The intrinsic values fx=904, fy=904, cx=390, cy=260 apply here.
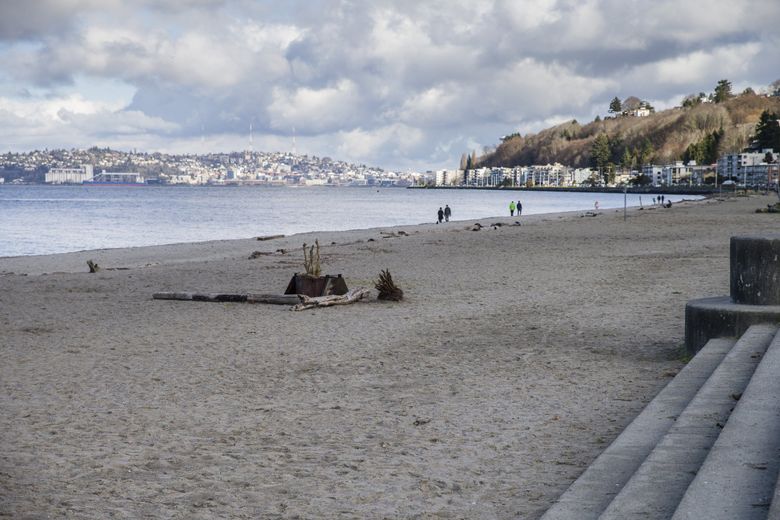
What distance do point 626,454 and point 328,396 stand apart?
2962mm

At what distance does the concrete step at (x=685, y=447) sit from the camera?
158 inches

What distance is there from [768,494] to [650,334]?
6.47m

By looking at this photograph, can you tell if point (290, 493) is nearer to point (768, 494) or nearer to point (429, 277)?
point (768, 494)

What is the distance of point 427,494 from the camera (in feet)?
15.8

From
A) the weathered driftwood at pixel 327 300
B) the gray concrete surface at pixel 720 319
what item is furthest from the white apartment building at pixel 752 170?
the gray concrete surface at pixel 720 319

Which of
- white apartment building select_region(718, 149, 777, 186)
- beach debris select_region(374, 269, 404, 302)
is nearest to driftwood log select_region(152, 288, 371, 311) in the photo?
beach debris select_region(374, 269, 404, 302)

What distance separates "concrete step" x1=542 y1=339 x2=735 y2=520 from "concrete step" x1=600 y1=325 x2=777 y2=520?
13cm

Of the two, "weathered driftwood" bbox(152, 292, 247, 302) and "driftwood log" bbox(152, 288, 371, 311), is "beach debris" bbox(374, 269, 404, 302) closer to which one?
"driftwood log" bbox(152, 288, 371, 311)

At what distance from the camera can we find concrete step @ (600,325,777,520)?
4008mm

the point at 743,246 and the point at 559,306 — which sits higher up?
the point at 743,246

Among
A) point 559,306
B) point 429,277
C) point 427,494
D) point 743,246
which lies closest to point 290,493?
point 427,494

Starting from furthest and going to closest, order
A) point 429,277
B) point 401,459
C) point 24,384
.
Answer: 1. point 429,277
2. point 24,384
3. point 401,459

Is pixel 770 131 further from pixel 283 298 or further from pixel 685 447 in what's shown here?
pixel 685 447

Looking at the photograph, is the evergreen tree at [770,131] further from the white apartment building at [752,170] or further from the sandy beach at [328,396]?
the sandy beach at [328,396]
